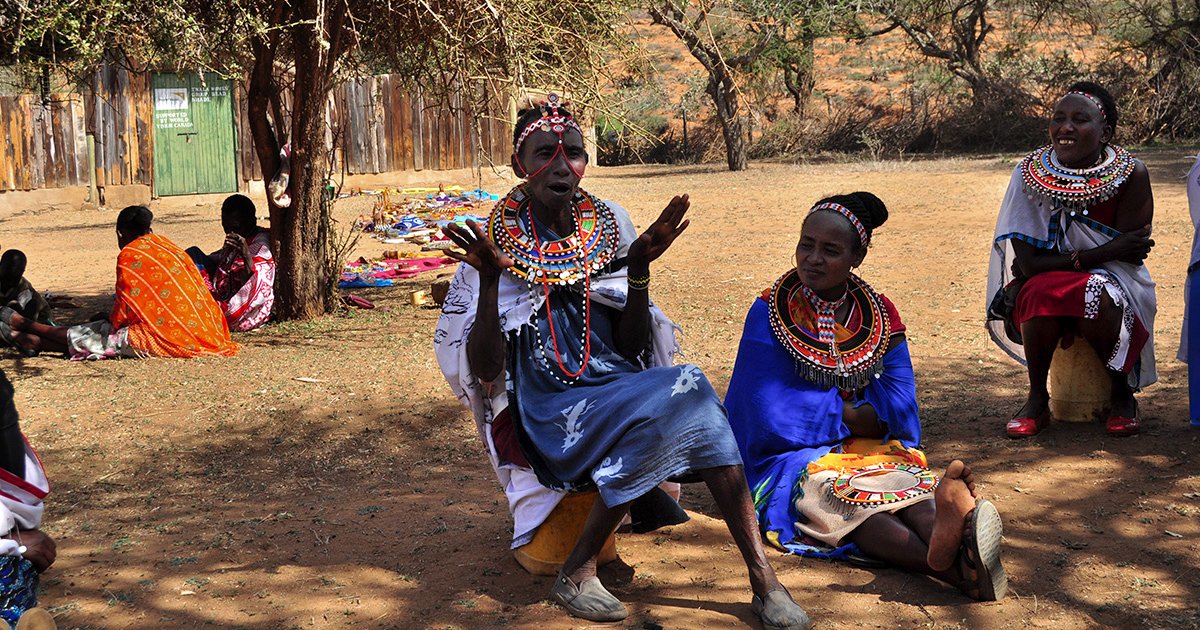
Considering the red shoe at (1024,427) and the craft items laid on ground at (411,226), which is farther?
the craft items laid on ground at (411,226)

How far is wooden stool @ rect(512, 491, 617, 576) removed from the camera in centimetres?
395

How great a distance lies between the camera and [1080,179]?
5.34m

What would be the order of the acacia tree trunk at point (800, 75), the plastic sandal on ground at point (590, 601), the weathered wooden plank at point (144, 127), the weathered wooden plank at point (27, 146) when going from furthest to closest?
1. the acacia tree trunk at point (800, 75)
2. the weathered wooden plank at point (144, 127)
3. the weathered wooden plank at point (27, 146)
4. the plastic sandal on ground at point (590, 601)

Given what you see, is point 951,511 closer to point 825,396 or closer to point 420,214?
point 825,396

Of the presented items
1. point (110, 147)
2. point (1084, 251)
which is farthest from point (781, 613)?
point (110, 147)

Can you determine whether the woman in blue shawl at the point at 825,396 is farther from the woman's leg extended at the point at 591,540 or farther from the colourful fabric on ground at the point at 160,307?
the colourful fabric on ground at the point at 160,307

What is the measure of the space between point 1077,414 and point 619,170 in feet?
61.0

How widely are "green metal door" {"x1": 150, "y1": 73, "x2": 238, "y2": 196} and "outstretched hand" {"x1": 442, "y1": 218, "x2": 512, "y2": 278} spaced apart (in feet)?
56.1

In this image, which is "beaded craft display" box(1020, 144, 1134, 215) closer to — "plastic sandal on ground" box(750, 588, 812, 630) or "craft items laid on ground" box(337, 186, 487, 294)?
"plastic sandal on ground" box(750, 588, 812, 630)

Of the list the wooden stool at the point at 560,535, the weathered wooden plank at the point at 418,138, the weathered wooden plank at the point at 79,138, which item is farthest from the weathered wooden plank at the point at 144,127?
the wooden stool at the point at 560,535

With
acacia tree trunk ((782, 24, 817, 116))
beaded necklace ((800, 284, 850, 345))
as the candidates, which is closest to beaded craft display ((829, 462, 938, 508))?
beaded necklace ((800, 284, 850, 345))

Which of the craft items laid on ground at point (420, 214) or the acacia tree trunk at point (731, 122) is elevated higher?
the acacia tree trunk at point (731, 122)

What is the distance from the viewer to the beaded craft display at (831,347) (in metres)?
4.30

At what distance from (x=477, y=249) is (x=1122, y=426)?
343 centimetres
